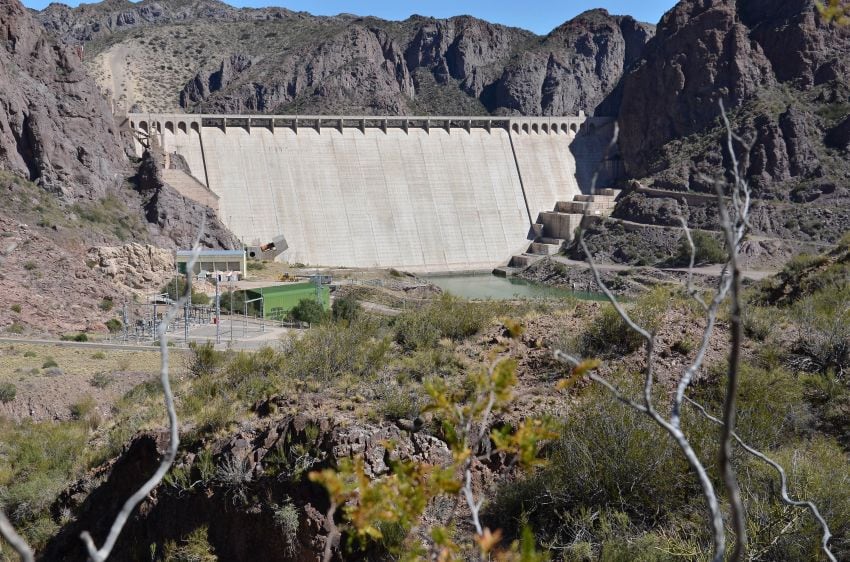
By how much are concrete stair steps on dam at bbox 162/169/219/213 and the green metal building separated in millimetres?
16369

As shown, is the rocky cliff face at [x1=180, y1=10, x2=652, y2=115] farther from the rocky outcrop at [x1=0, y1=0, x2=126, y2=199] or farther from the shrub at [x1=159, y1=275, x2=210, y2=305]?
the shrub at [x1=159, y1=275, x2=210, y2=305]

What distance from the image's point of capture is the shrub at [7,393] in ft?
54.0

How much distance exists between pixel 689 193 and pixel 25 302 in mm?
41175

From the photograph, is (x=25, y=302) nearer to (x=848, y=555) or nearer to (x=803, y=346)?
(x=803, y=346)

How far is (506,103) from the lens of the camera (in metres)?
91.0

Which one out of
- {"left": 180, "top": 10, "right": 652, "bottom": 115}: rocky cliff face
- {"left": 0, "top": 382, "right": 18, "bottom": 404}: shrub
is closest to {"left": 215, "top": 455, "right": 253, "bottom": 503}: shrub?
{"left": 0, "top": 382, "right": 18, "bottom": 404}: shrub

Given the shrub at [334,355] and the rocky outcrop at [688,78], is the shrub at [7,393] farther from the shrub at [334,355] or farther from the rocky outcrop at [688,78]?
the rocky outcrop at [688,78]

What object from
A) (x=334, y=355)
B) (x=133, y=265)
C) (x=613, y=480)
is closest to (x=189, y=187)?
(x=133, y=265)

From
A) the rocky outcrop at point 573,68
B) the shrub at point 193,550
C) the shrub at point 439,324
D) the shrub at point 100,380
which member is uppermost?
the rocky outcrop at point 573,68

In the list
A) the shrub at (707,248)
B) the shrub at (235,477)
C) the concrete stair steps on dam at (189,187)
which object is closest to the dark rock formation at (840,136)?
the shrub at (707,248)

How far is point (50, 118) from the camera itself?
39594mm

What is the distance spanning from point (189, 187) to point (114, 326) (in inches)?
827

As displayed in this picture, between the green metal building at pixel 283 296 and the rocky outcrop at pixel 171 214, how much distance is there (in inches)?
495

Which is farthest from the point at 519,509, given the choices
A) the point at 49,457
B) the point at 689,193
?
the point at 689,193
